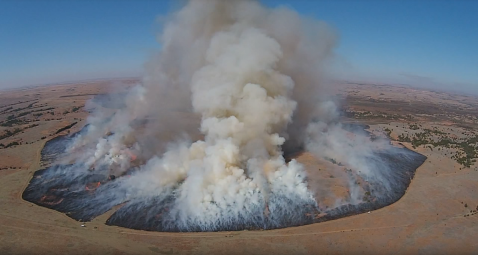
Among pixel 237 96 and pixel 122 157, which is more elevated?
pixel 237 96

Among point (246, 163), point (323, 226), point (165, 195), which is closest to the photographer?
point (323, 226)

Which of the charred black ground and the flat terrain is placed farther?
the charred black ground

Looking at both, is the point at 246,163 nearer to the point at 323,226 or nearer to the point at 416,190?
the point at 323,226

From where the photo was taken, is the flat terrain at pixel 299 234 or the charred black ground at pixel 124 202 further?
the charred black ground at pixel 124 202

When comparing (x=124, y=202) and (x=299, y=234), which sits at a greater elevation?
(x=124, y=202)

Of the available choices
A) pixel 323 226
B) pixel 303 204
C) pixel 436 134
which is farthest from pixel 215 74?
pixel 436 134

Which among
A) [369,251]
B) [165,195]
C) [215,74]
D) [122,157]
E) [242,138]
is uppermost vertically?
[215,74]

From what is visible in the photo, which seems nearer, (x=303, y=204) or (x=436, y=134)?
(x=303, y=204)

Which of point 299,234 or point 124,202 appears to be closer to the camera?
point 299,234
